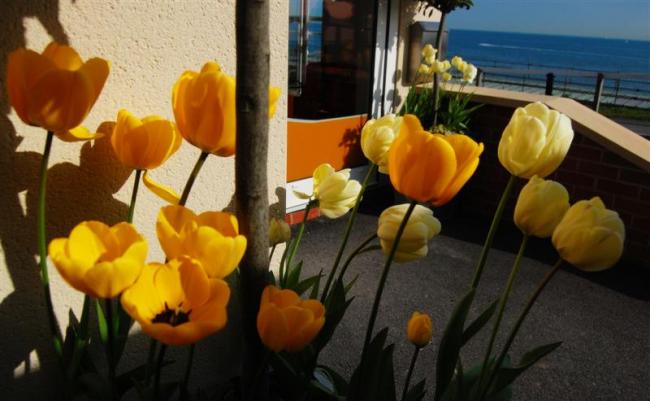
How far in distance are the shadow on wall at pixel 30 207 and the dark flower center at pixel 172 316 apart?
46 cm

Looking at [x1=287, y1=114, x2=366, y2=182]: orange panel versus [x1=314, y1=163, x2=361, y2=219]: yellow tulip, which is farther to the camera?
[x1=287, y1=114, x2=366, y2=182]: orange panel

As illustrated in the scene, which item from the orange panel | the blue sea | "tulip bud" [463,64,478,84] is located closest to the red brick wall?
"tulip bud" [463,64,478,84]

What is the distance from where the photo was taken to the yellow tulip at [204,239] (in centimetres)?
73

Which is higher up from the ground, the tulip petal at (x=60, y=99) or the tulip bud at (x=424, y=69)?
the tulip petal at (x=60, y=99)

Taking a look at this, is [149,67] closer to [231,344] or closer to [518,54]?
[231,344]

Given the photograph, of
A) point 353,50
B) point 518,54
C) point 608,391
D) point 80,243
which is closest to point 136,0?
point 80,243

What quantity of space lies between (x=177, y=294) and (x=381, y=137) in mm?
482

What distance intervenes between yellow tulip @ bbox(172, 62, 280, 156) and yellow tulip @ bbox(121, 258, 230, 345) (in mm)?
215

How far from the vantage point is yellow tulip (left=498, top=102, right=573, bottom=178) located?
2.79 feet

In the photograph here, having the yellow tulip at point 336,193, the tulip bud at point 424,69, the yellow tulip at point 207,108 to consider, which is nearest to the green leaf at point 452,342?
the yellow tulip at point 336,193

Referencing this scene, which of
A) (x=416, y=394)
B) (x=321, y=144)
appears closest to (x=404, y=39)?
(x=321, y=144)

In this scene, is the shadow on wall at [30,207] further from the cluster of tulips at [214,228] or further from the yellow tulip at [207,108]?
the yellow tulip at [207,108]

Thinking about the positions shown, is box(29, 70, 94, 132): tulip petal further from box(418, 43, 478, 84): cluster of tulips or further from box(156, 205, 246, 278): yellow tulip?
box(418, 43, 478, 84): cluster of tulips

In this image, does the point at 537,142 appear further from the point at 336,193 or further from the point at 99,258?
the point at 99,258
